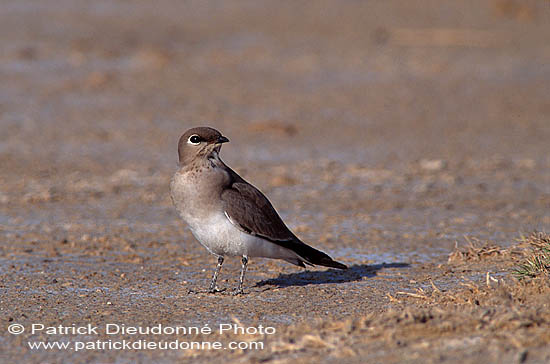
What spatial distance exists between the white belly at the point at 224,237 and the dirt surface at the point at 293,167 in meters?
0.33

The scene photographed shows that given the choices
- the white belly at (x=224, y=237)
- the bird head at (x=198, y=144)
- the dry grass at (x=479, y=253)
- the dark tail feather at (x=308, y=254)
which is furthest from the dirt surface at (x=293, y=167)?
the bird head at (x=198, y=144)

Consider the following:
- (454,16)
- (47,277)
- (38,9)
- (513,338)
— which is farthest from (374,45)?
(513,338)

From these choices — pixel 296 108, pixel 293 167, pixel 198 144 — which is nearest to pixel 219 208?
pixel 198 144

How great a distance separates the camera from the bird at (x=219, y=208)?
20.2 feet

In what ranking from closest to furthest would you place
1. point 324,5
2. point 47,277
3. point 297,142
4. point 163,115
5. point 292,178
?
1. point 47,277
2. point 292,178
3. point 297,142
4. point 163,115
5. point 324,5

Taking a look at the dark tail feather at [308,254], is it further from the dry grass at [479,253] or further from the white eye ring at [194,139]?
the dry grass at [479,253]

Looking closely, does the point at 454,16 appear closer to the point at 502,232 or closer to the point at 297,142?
the point at 297,142

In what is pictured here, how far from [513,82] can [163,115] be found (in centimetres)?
652

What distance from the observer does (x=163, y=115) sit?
13.9 meters

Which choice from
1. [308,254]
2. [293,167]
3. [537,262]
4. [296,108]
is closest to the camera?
[537,262]

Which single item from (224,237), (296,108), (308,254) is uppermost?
(296,108)

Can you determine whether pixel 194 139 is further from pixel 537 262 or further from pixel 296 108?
pixel 296 108

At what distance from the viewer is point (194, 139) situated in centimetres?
631

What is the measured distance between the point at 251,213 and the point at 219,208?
9.5 inches
